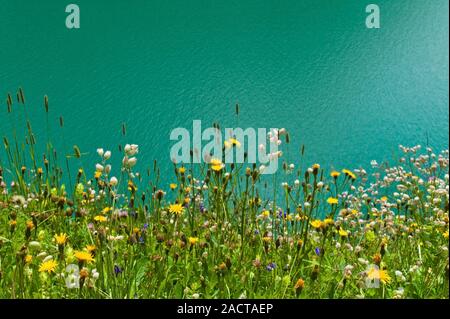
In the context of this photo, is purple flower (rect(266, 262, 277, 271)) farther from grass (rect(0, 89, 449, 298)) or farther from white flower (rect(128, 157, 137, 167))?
white flower (rect(128, 157, 137, 167))

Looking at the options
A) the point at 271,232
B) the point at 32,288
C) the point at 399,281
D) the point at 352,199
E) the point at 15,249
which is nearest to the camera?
the point at 32,288

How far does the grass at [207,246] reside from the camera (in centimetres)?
159

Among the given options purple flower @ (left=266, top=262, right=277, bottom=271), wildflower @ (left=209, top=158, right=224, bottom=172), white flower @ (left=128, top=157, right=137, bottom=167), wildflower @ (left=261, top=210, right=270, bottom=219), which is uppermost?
white flower @ (left=128, top=157, right=137, bottom=167)

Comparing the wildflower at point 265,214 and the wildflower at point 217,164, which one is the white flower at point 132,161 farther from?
the wildflower at point 265,214

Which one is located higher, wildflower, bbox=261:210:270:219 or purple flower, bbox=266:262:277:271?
wildflower, bbox=261:210:270:219

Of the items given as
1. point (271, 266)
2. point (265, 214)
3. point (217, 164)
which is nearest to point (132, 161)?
point (217, 164)

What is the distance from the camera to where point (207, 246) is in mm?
1880

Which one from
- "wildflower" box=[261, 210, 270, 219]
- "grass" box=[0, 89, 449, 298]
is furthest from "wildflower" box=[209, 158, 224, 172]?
"wildflower" box=[261, 210, 270, 219]

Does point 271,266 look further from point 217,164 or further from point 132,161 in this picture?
point 132,161

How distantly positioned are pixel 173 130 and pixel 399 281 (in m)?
3.32

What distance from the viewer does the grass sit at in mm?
1588

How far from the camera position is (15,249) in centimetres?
200

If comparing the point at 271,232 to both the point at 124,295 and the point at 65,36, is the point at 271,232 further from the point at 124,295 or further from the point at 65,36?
the point at 65,36
